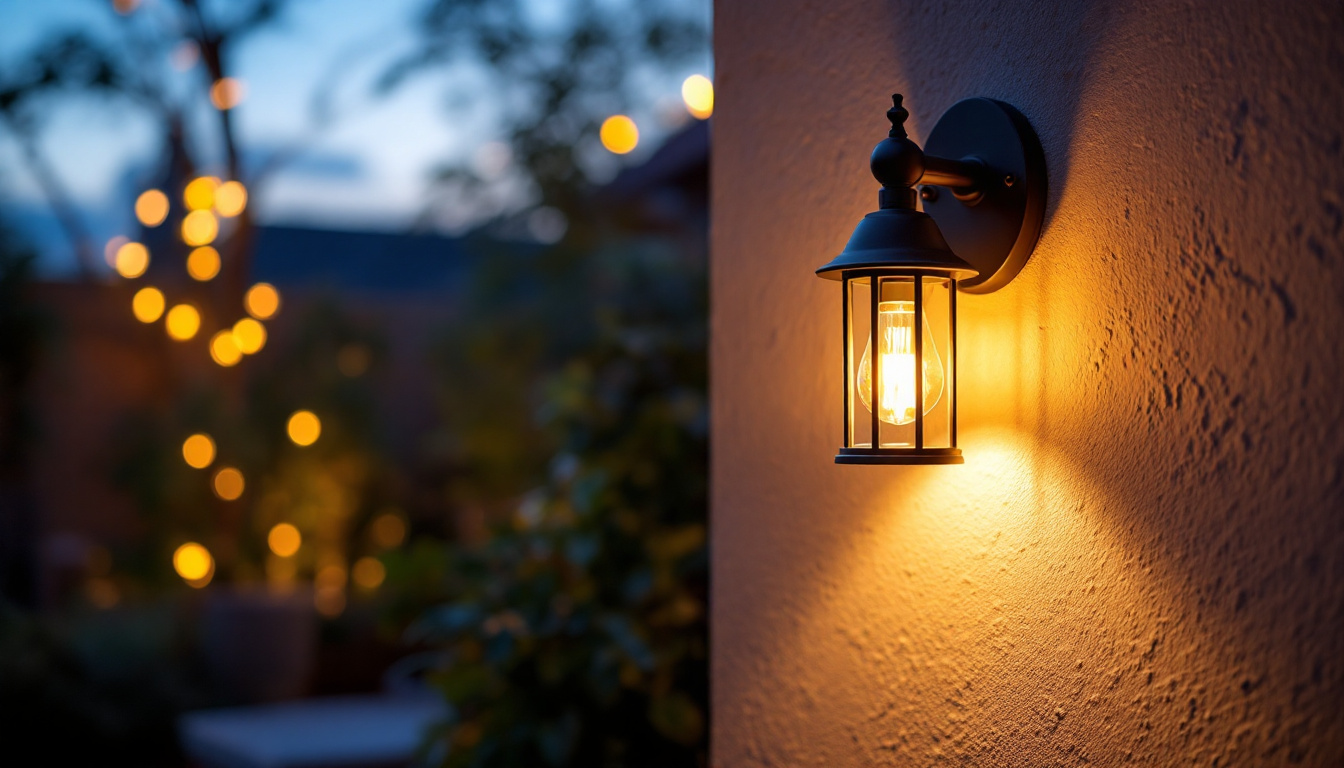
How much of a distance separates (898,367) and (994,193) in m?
0.21

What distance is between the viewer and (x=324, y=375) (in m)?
9.30

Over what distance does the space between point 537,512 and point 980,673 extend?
179 centimetres

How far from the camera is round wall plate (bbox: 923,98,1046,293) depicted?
1.07m

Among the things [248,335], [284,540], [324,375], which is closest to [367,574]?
[284,540]

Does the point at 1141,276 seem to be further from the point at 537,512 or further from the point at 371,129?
the point at 371,129

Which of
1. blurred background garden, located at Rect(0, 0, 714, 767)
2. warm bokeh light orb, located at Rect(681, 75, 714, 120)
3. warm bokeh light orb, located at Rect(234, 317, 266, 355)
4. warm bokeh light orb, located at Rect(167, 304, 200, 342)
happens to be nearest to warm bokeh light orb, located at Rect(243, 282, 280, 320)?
blurred background garden, located at Rect(0, 0, 714, 767)

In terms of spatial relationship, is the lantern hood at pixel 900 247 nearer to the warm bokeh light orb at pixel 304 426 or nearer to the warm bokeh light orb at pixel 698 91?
the warm bokeh light orb at pixel 698 91

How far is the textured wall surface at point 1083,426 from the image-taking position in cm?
80

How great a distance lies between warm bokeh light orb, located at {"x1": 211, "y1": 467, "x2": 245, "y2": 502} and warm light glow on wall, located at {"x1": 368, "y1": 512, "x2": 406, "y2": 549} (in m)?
2.58

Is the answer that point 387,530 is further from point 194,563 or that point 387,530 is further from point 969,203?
point 969,203

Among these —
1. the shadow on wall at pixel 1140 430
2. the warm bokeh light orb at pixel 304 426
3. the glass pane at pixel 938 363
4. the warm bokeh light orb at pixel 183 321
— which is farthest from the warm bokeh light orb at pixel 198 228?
the glass pane at pixel 938 363

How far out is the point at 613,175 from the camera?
7184 mm

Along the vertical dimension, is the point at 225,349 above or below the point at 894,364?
above

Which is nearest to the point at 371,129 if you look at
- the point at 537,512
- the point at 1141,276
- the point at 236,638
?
the point at 236,638
